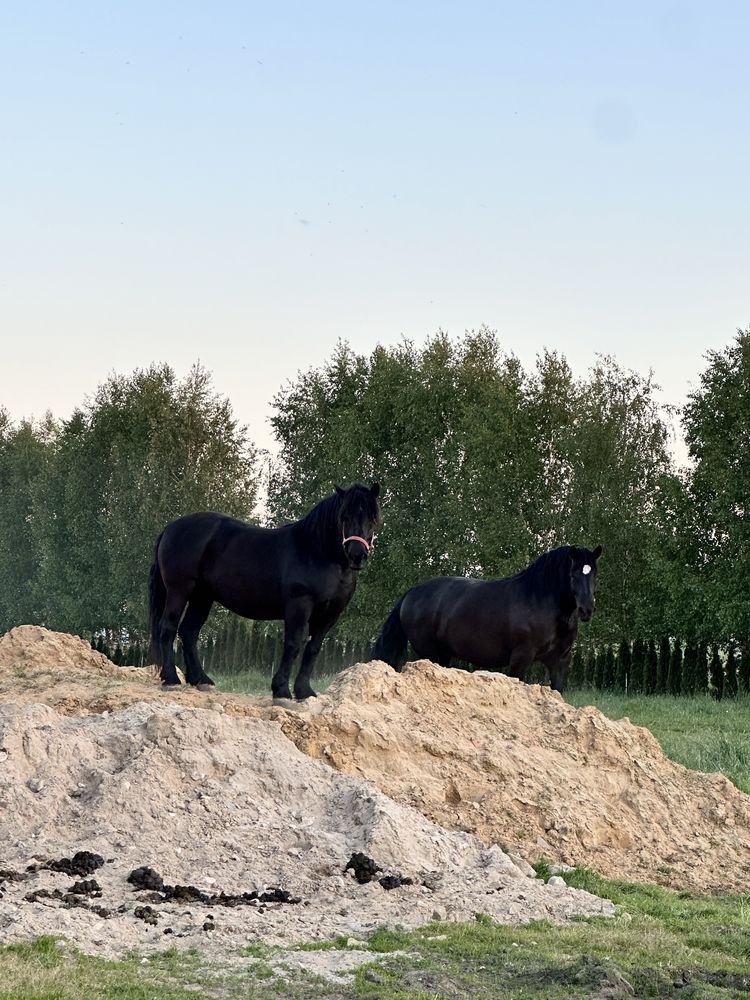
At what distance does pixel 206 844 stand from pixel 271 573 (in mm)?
4914

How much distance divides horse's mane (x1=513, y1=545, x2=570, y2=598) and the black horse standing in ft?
10.6

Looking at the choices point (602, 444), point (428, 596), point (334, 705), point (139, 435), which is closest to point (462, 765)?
point (334, 705)

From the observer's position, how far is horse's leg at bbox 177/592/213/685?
15148 millimetres

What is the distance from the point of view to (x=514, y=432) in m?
33.2

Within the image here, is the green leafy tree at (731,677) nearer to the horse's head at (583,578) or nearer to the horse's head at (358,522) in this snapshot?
the horse's head at (583,578)

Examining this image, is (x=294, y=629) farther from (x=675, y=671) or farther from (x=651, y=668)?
(x=651, y=668)

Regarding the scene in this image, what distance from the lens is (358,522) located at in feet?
43.4

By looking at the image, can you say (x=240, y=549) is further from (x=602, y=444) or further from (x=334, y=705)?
(x=602, y=444)

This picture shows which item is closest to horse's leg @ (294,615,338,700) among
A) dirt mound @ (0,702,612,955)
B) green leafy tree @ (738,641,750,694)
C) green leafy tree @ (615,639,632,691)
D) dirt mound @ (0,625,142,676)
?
dirt mound @ (0,702,612,955)

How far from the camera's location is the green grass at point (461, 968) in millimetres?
7039

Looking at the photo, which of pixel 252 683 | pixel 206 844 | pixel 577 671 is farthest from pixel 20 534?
pixel 206 844

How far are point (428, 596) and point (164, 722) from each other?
7967 mm

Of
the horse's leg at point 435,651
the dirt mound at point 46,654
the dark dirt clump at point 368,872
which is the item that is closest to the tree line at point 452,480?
the horse's leg at point 435,651

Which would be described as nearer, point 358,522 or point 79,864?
point 79,864
